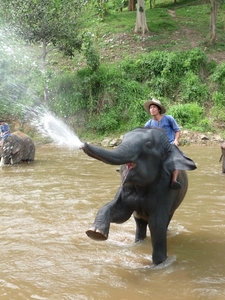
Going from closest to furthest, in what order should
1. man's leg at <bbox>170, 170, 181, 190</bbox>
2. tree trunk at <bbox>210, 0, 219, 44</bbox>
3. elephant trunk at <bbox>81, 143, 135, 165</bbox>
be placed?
elephant trunk at <bbox>81, 143, 135, 165</bbox> < man's leg at <bbox>170, 170, 181, 190</bbox> < tree trunk at <bbox>210, 0, 219, 44</bbox>

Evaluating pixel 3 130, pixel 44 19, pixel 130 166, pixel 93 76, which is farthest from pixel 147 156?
pixel 93 76

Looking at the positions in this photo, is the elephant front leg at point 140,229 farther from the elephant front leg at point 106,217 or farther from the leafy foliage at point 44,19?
the leafy foliage at point 44,19

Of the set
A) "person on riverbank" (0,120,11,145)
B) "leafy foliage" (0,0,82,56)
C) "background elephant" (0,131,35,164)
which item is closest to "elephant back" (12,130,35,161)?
"background elephant" (0,131,35,164)

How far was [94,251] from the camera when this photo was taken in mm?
4645

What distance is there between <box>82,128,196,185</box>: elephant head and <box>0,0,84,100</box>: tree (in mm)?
14806

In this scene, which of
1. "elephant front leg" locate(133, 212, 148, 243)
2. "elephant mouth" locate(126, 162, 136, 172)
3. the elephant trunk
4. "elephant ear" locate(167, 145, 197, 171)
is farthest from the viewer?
"elephant front leg" locate(133, 212, 148, 243)

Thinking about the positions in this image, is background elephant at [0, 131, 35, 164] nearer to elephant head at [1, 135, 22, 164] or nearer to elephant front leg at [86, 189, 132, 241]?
elephant head at [1, 135, 22, 164]

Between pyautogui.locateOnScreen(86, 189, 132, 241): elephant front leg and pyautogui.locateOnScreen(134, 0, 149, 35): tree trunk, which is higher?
pyautogui.locateOnScreen(134, 0, 149, 35): tree trunk

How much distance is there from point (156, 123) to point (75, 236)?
5.57 feet

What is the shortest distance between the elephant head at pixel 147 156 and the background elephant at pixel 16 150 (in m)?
8.74

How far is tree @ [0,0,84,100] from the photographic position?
1739 centimetres

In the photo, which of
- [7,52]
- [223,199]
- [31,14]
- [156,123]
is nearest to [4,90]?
[7,52]

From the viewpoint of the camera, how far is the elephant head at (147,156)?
3.52 metres

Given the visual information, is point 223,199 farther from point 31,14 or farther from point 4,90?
point 4,90
